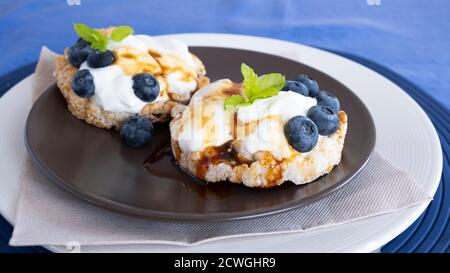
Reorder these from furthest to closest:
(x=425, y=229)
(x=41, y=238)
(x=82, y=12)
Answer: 1. (x=82, y=12)
2. (x=425, y=229)
3. (x=41, y=238)

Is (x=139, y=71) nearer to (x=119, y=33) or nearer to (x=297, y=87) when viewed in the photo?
(x=119, y=33)

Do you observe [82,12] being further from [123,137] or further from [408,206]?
[408,206]

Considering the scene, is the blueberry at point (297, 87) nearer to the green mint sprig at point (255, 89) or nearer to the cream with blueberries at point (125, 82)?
the green mint sprig at point (255, 89)

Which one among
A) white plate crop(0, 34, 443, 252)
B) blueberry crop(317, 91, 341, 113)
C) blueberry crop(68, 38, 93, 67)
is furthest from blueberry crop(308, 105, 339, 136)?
blueberry crop(68, 38, 93, 67)

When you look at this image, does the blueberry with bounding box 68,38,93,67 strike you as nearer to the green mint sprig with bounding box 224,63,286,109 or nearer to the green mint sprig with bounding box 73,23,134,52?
the green mint sprig with bounding box 73,23,134,52

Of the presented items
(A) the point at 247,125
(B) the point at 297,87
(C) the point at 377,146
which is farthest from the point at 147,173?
(C) the point at 377,146

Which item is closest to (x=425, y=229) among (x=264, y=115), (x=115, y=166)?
(x=264, y=115)

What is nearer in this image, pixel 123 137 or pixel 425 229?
pixel 425 229

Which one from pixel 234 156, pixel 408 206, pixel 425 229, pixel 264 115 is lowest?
pixel 425 229
